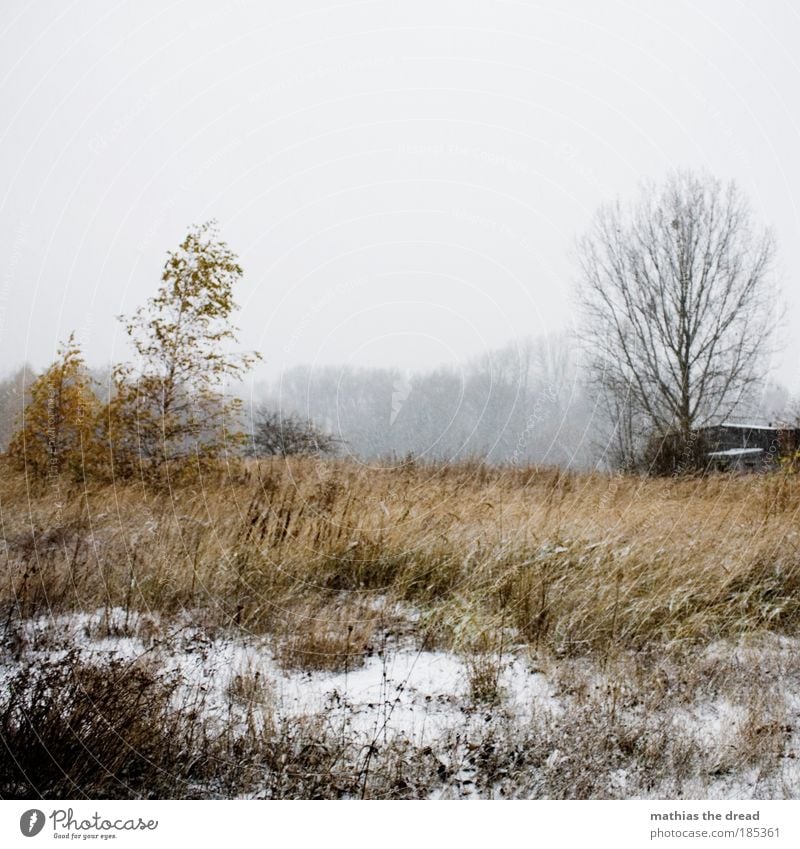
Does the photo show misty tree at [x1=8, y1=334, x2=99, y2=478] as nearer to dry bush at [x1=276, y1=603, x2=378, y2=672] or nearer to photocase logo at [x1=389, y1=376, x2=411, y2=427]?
photocase logo at [x1=389, y1=376, x2=411, y2=427]

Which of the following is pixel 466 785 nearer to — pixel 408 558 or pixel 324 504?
pixel 408 558

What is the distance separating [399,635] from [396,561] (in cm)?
84

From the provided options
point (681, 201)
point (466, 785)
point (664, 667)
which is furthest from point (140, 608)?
point (681, 201)

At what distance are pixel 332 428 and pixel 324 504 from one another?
0.80m

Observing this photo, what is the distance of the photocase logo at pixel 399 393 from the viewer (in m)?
4.86

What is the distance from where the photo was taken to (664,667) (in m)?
2.88

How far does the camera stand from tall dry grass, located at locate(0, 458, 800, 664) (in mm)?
3299

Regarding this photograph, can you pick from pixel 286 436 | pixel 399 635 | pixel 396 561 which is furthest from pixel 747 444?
pixel 399 635

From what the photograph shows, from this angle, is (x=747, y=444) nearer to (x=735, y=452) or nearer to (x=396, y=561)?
(x=735, y=452)
